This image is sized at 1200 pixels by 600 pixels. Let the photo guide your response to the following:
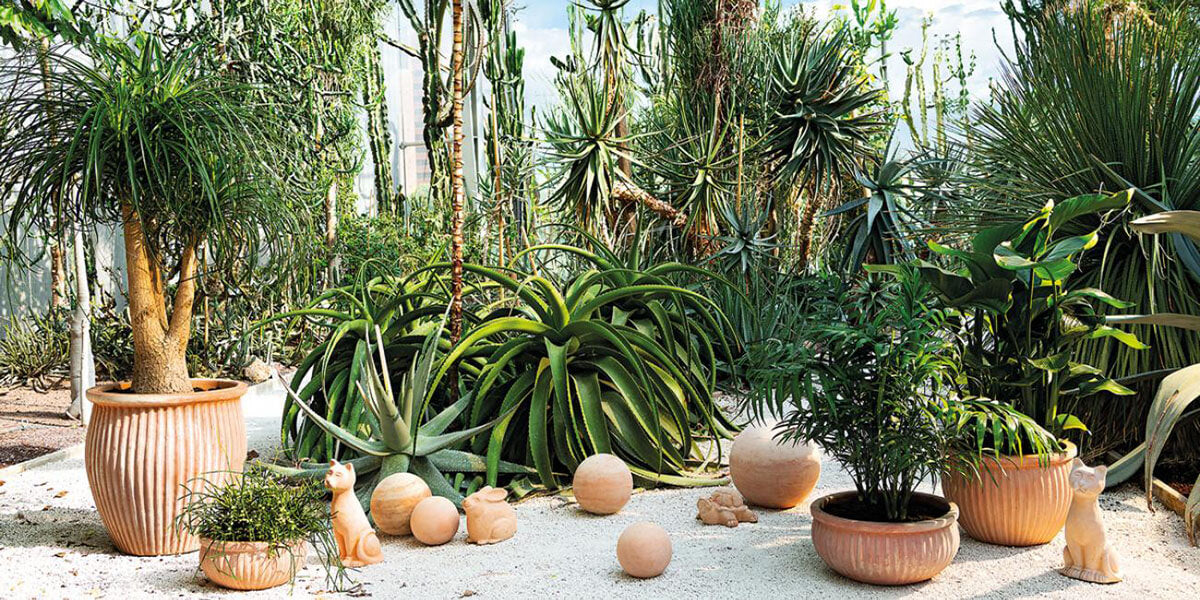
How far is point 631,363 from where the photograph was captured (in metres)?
3.85

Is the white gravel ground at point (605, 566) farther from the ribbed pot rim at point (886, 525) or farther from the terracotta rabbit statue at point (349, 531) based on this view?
the ribbed pot rim at point (886, 525)

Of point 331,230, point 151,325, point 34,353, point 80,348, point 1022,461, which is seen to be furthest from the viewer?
point 331,230

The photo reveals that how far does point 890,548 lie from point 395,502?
1.63m

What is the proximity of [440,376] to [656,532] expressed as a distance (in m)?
1.33

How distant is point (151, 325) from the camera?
9.89 ft

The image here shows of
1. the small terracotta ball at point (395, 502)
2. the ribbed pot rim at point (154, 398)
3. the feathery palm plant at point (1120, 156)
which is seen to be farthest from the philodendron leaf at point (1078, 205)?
the ribbed pot rim at point (154, 398)

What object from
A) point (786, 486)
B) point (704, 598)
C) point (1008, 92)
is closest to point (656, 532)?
point (704, 598)

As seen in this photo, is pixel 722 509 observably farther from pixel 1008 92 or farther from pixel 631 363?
pixel 1008 92

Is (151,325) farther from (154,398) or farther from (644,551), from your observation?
(644,551)

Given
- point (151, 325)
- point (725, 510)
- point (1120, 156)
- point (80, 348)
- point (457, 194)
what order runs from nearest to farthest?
point (151, 325) < point (725, 510) < point (1120, 156) < point (457, 194) < point (80, 348)

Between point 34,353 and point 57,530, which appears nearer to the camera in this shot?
point 57,530

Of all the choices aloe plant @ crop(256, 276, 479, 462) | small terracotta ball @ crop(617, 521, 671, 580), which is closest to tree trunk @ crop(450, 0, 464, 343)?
aloe plant @ crop(256, 276, 479, 462)

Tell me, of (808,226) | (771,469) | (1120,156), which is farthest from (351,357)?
(808,226)

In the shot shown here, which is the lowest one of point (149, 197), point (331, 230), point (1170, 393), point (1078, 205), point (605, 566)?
point (605, 566)
